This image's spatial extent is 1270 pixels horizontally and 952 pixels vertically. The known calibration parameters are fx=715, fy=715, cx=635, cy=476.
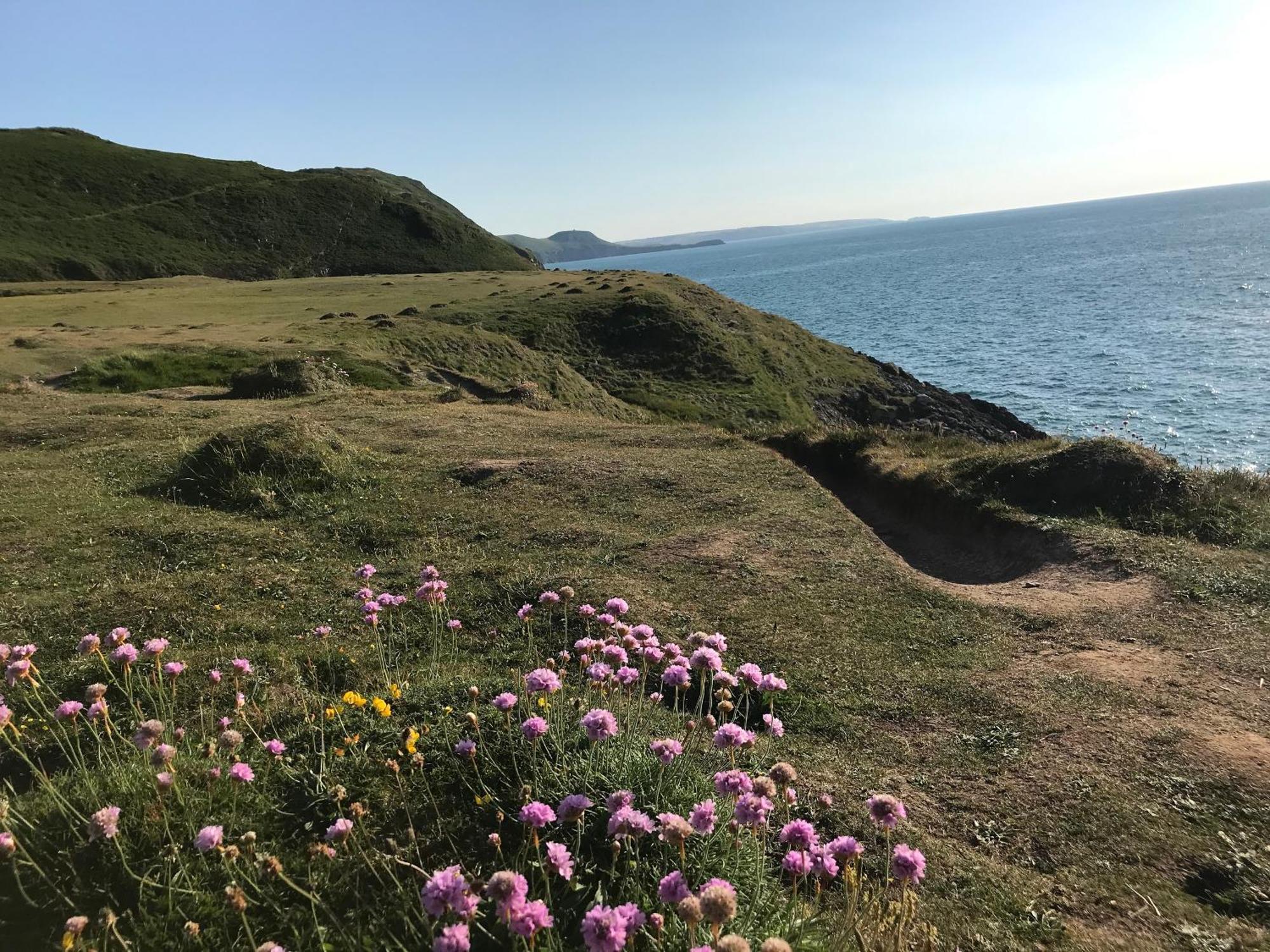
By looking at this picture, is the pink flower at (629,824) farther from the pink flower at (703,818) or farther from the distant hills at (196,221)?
the distant hills at (196,221)

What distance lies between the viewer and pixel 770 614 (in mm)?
9312

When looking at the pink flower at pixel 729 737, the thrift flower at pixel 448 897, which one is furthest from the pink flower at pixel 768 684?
the thrift flower at pixel 448 897

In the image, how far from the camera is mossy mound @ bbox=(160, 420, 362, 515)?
12102 mm

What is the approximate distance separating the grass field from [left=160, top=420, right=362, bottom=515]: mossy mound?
7cm

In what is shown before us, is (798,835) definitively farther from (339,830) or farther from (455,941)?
(339,830)

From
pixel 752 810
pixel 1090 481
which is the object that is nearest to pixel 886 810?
pixel 752 810

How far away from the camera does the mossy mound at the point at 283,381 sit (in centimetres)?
2486

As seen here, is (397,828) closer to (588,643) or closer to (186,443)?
(588,643)

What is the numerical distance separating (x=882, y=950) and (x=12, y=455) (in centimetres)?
1774

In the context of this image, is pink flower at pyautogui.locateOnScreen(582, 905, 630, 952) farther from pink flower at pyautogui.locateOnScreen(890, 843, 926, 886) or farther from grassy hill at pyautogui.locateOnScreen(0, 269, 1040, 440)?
grassy hill at pyautogui.locateOnScreen(0, 269, 1040, 440)

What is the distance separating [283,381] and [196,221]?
10897 centimetres

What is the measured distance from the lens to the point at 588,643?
4.59 meters

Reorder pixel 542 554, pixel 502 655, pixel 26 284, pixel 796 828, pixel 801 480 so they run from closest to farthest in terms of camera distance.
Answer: pixel 796 828 → pixel 502 655 → pixel 542 554 → pixel 801 480 → pixel 26 284

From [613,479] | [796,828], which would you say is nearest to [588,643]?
[796,828]
